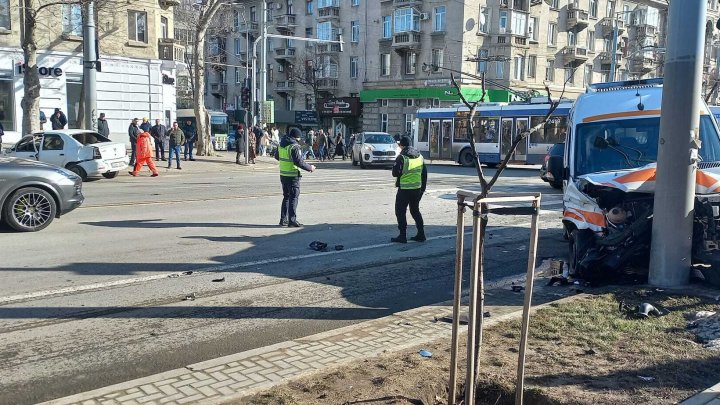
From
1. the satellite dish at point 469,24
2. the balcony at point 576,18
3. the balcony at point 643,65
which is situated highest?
the balcony at point 576,18

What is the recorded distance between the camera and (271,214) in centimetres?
1288

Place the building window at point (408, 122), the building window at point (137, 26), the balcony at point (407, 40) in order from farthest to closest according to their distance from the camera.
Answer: the building window at point (408, 122), the balcony at point (407, 40), the building window at point (137, 26)

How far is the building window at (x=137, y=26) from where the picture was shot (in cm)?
3359

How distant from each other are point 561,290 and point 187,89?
224 ft

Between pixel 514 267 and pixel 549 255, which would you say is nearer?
pixel 514 267

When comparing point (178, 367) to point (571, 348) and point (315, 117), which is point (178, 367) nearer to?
point (571, 348)

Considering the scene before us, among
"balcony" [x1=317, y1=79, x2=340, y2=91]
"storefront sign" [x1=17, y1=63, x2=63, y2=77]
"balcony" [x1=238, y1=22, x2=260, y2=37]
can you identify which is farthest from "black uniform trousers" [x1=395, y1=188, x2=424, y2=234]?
"balcony" [x1=238, y1=22, x2=260, y2=37]

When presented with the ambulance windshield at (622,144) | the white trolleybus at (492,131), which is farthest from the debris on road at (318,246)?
the white trolleybus at (492,131)

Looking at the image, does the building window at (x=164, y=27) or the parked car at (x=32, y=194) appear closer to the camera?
the parked car at (x=32, y=194)

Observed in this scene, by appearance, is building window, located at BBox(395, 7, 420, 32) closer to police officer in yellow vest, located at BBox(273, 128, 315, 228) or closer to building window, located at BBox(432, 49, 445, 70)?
building window, located at BBox(432, 49, 445, 70)

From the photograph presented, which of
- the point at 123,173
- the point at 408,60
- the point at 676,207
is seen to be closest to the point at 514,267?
the point at 676,207

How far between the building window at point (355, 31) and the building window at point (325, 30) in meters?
2.25

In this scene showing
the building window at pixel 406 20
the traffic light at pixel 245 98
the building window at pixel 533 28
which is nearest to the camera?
the traffic light at pixel 245 98

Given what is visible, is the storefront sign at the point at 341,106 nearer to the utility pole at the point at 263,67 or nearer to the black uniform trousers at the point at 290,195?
the utility pole at the point at 263,67
